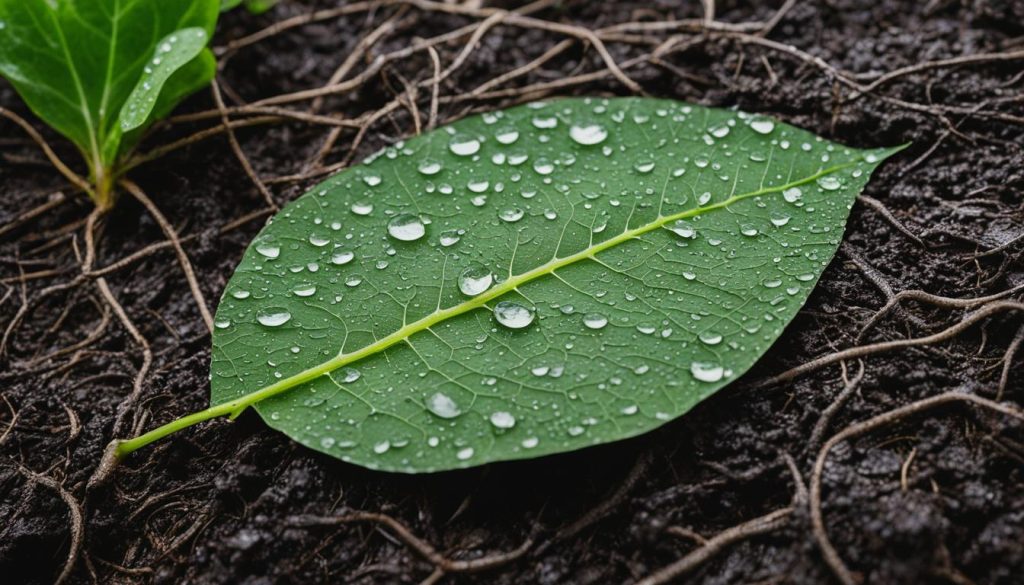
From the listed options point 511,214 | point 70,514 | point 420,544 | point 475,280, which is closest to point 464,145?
point 511,214

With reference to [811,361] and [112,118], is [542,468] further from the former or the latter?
[112,118]

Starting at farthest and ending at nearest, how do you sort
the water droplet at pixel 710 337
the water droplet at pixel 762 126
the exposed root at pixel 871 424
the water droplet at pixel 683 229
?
1. the water droplet at pixel 762 126
2. the water droplet at pixel 683 229
3. the water droplet at pixel 710 337
4. the exposed root at pixel 871 424

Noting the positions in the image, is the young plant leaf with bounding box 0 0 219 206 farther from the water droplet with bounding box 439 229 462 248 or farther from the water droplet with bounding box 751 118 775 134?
the water droplet with bounding box 751 118 775 134

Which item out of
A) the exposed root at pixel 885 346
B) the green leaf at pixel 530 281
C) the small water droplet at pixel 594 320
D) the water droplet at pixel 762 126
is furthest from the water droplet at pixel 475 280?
the water droplet at pixel 762 126

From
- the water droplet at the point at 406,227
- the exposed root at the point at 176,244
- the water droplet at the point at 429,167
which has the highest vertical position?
the water droplet at the point at 429,167

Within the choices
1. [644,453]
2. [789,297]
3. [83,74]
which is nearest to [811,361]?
[789,297]

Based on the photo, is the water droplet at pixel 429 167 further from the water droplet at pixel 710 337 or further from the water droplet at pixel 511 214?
the water droplet at pixel 710 337
